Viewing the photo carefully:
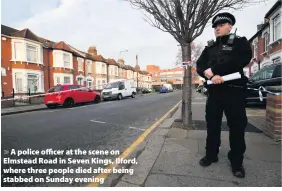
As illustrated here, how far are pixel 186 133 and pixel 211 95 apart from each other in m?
1.75

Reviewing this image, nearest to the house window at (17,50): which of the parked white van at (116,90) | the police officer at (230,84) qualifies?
the parked white van at (116,90)

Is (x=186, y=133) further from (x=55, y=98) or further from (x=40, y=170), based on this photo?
(x=55, y=98)

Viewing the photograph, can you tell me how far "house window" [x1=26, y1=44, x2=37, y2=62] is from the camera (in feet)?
62.2

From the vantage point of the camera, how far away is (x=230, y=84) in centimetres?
246

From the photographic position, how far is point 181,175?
2396 millimetres

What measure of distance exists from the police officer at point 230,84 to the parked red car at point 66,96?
11.1m

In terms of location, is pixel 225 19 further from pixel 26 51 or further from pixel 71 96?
pixel 26 51

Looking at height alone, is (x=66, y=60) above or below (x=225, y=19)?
above

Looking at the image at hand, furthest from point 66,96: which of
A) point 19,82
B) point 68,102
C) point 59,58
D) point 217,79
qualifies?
Answer: point 59,58

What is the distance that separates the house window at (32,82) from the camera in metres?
19.1

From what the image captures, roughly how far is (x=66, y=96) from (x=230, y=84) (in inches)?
453

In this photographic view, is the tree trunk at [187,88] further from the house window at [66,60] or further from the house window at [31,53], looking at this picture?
the house window at [66,60]
